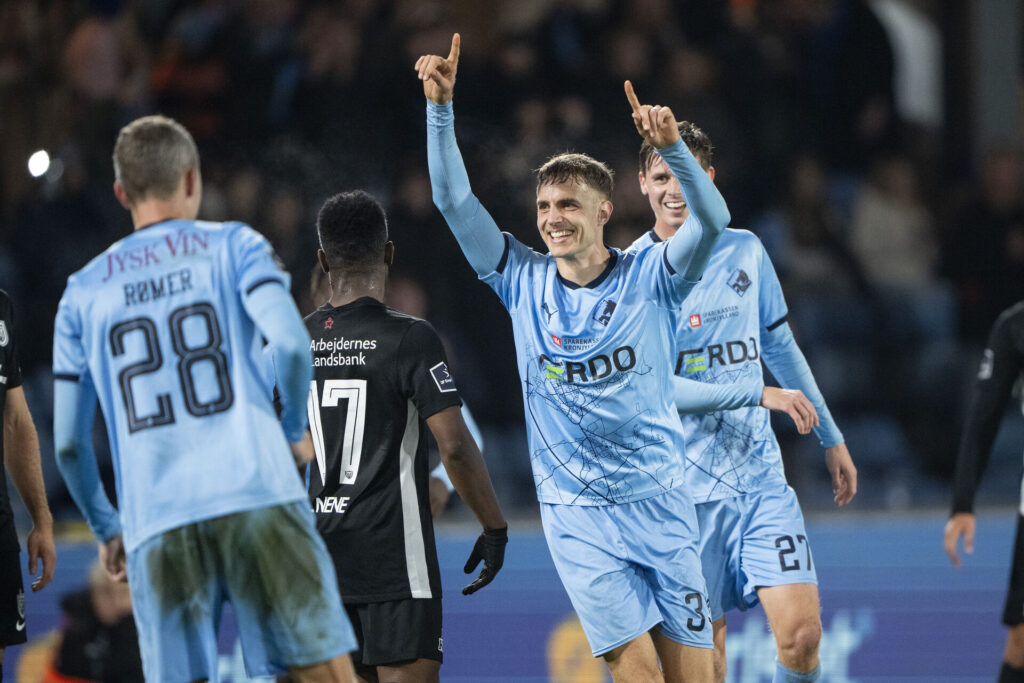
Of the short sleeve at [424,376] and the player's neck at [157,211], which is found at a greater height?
the player's neck at [157,211]

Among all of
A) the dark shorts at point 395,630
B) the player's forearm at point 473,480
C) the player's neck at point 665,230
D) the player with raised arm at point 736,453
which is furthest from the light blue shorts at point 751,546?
the dark shorts at point 395,630

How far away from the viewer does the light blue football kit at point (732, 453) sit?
5656mm

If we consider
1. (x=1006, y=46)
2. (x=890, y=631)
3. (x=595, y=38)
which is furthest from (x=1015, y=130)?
(x=890, y=631)

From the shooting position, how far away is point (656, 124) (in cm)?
446

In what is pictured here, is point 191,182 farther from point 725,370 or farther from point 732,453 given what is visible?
point 732,453

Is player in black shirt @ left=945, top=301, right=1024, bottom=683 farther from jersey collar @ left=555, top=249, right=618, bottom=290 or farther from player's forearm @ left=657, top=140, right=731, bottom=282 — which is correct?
jersey collar @ left=555, top=249, right=618, bottom=290

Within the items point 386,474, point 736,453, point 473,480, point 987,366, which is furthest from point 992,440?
point 386,474

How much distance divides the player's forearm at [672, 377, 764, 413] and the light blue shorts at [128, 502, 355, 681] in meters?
1.88

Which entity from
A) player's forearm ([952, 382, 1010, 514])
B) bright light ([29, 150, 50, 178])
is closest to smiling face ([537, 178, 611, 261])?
player's forearm ([952, 382, 1010, 514])

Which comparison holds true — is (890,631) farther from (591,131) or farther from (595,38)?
(595,38)

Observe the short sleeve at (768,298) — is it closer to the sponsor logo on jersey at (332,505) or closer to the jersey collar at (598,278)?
the jersey collar at (598,278)

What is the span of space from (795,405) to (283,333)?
216 cm

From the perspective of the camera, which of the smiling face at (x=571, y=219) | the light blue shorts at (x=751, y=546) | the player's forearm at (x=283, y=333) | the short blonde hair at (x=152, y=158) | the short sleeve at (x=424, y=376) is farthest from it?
the light blue shorts at (x=751, y=546)

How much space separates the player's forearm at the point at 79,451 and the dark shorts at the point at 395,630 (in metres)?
1.02
